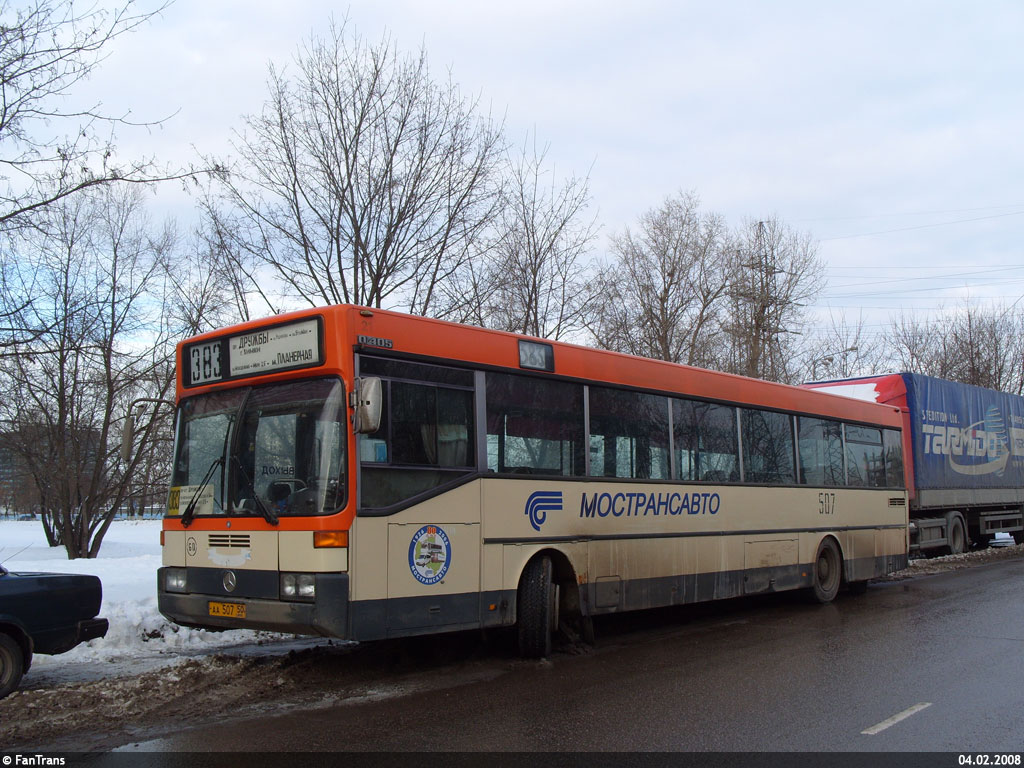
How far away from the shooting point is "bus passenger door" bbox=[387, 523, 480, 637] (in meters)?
6.92

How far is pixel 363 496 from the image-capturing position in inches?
266

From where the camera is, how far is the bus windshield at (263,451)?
267 inches

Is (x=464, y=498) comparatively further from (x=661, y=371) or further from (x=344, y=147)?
(x=344, y=147)

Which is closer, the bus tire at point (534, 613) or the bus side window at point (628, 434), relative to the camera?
the bus tire at point (534, 613)

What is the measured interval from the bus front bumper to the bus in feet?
0.05

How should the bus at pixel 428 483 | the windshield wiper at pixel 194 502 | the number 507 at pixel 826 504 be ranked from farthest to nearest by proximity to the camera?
the number 507 at pixel 826 504 → the windshield wiper at pixel 194 502 → the bus at pixel 428 483

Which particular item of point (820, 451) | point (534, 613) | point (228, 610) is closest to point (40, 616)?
point (228, 610)

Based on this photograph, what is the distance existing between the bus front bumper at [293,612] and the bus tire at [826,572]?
27.0 ft

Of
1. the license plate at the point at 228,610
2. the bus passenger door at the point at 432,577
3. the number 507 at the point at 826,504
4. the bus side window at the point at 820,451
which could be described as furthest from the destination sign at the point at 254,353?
the number 507 at the point at 826,504

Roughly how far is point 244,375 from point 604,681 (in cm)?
A: 418

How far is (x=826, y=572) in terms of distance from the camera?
42.1 feet

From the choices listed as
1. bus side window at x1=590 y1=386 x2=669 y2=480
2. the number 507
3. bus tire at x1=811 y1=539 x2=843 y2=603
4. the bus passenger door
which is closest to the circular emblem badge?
the bus passenger door

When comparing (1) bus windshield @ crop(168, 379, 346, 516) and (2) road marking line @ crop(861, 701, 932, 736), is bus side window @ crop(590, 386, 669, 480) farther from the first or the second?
(2) road marking line @ crop(861, 701, 932, 736)

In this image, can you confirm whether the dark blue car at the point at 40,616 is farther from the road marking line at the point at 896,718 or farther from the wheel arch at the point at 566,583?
the road marking line at the point at 896,718
